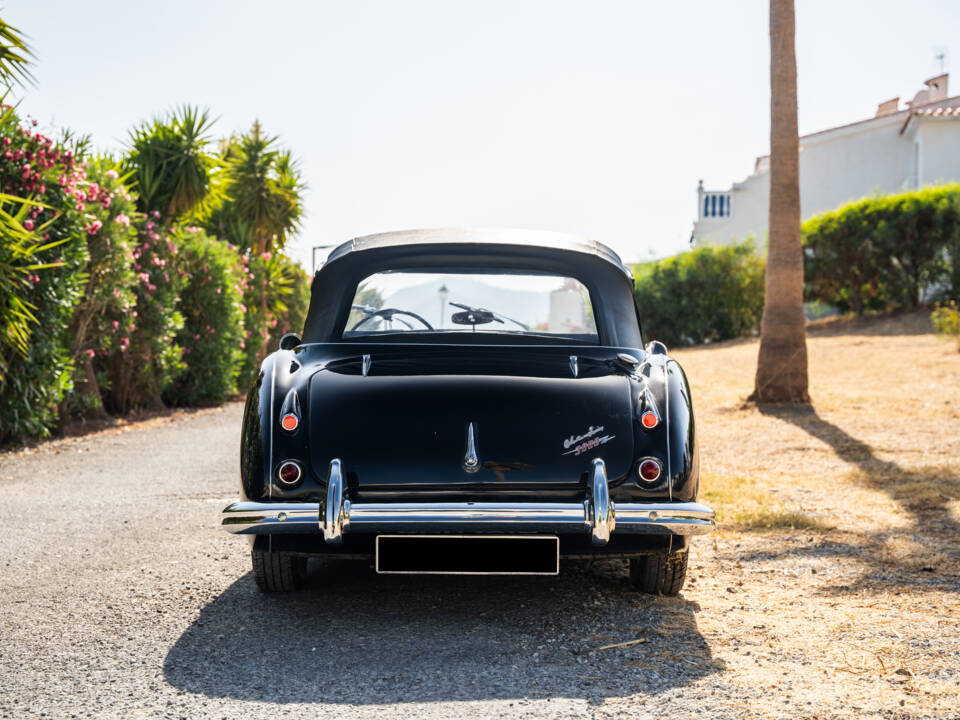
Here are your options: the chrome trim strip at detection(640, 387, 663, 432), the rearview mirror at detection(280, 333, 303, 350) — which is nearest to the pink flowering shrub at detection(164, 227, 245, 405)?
the rearview mirror at detection(280, 333, 303, 350)

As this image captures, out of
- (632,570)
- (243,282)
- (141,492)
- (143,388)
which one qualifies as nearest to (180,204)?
(243,282)

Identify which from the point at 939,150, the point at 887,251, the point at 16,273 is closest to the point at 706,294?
the point at 887,251

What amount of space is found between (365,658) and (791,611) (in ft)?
5.95

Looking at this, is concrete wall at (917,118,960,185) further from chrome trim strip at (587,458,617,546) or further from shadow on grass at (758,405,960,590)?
chrome trim strip at (587,458,617,546)

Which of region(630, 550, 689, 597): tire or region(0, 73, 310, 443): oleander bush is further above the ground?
region(0, 73, 310, 443): oleander bush

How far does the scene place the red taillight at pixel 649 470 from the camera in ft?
11.4

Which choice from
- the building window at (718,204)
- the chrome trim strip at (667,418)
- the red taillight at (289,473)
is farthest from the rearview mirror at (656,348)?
the building window at (718,204)

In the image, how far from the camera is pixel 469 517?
3.30 meters

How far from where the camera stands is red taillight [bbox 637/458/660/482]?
3488 mm

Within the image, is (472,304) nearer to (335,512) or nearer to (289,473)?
(289,473)

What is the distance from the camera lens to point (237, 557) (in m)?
4.83

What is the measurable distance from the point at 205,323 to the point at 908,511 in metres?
11.0

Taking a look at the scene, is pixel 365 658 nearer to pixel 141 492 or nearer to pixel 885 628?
pixel 885 628

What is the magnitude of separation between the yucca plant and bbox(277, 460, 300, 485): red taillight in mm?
4741
